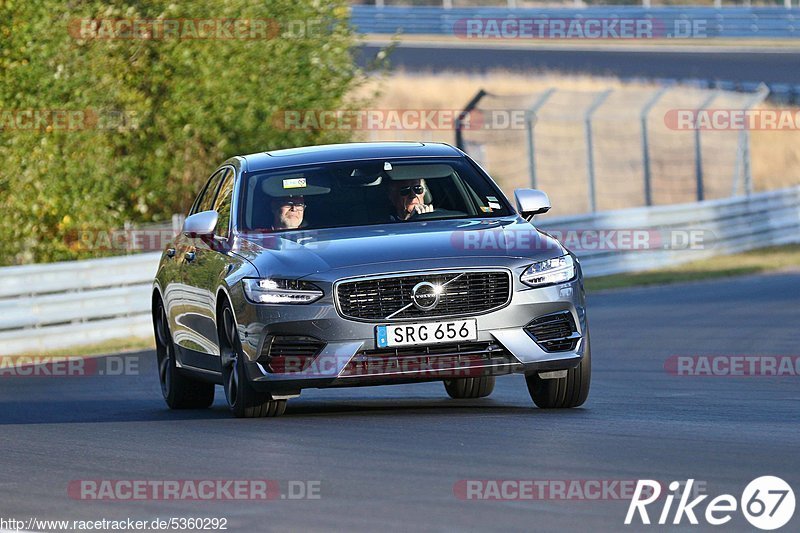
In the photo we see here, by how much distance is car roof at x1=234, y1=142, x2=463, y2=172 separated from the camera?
11.3 metres

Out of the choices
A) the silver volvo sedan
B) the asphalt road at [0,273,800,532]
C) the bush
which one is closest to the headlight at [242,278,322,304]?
the silver volvo sedan

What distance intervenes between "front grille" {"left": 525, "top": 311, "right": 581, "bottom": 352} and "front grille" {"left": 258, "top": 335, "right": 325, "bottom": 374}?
1236 millimetres

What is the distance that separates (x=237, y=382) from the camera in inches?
410

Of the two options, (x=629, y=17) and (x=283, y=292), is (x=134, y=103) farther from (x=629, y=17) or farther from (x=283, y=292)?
(x=629, y=17)

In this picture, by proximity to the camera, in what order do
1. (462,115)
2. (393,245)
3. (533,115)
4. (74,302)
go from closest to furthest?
1. (393,245)
2. (74,302)
3. (462,115)
4. (533,115)

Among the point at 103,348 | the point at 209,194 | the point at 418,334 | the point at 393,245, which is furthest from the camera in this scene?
the point at 103,348

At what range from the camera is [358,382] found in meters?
9.80

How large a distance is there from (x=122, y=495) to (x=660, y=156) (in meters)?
38.3

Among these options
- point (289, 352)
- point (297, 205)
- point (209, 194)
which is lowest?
point (289, 352)

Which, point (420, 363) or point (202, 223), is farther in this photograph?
point (202, 223)

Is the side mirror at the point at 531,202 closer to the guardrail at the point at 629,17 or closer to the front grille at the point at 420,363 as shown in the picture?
the front grille at the point at 420,363

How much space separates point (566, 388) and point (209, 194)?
3.45 m

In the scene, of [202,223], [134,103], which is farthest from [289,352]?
[134,103]

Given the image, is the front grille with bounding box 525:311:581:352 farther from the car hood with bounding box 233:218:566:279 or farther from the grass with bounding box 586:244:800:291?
the grass with bounding box 586:244:800:291
